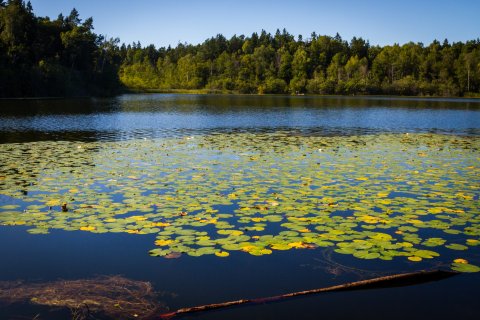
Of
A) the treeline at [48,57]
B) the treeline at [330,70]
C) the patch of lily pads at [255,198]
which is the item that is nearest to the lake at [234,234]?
the patch of lily pads at [255,198]

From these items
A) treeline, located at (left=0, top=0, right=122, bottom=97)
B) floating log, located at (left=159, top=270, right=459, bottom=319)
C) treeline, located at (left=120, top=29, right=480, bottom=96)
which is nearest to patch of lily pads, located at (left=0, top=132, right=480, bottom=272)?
floating log, located at (left=159, top=270, right=459, bottom=319)

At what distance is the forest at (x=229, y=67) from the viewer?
244 ft

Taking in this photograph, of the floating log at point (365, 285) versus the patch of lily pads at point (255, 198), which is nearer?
the floating log at point (365, 285)

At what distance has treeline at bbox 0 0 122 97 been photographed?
71375 millimetres

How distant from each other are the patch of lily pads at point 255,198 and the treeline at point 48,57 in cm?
6030

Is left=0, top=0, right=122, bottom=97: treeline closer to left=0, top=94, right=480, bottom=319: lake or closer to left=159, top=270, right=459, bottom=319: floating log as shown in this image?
left=0, top=94, right=480, bottom=319: lake

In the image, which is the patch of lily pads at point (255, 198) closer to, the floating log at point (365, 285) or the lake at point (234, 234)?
the lake at point (234, 234)

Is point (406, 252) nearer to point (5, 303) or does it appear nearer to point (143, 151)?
point (5, 303)

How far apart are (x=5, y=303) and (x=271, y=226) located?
4.39 meters

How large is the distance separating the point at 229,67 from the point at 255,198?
513 feet

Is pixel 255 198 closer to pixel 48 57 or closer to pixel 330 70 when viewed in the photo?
pixel 48 57

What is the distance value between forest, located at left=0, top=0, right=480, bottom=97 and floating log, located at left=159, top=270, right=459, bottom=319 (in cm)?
7182

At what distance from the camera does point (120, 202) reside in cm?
947

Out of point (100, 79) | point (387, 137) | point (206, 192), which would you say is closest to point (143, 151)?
point (206, 192)
